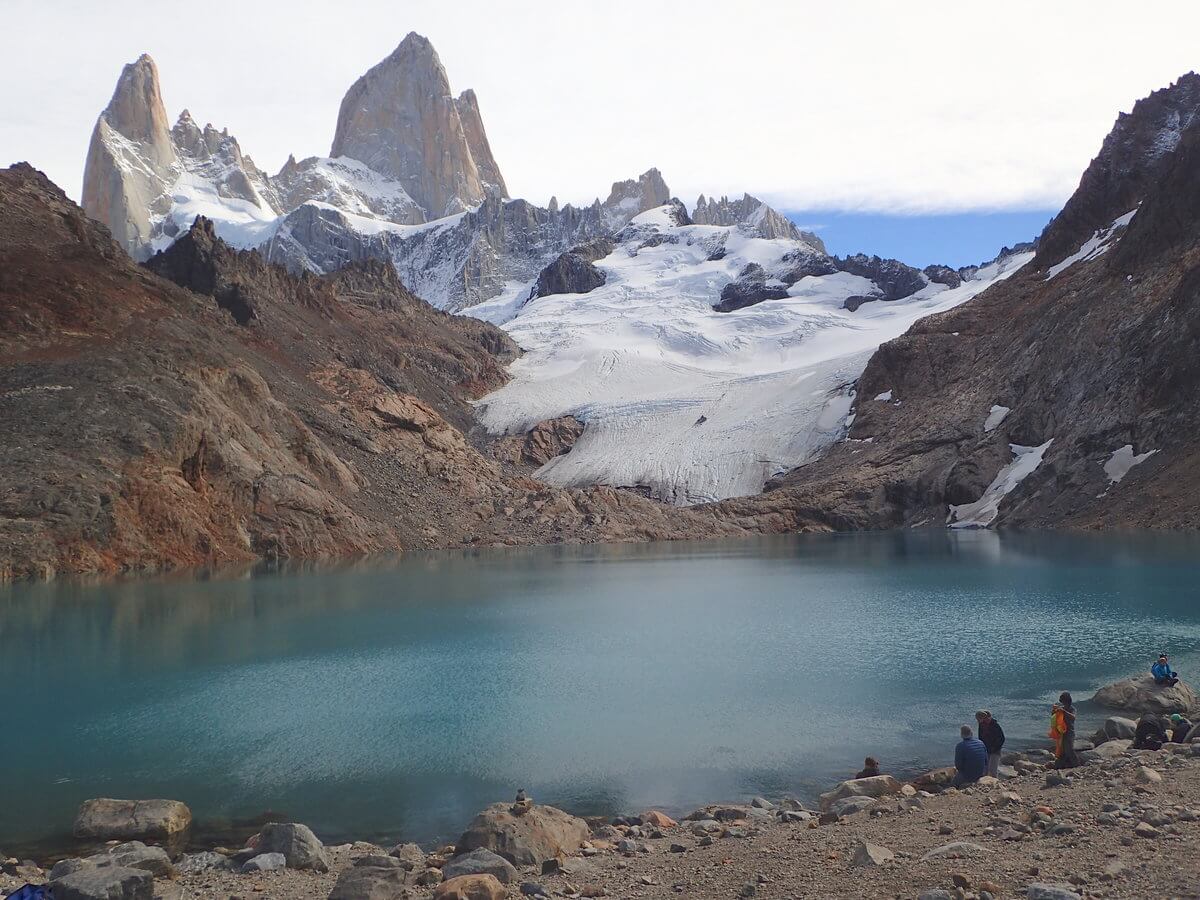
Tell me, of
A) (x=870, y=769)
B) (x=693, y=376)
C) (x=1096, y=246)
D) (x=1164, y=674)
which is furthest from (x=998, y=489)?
(x=870, y=769)

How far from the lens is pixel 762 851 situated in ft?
37.4

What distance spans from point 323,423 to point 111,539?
29690mm

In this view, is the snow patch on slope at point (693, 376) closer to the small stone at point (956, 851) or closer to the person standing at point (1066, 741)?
the person standing at point (1066, 741)

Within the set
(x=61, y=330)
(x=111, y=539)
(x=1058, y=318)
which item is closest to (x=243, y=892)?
(x=111, y=539)

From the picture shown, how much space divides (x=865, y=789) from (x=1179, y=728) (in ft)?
20.4

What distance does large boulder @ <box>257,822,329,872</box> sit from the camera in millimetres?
12398

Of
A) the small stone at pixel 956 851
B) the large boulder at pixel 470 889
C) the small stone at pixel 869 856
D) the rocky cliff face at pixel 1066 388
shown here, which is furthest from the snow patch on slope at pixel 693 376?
the large boulder at pixel 470 889

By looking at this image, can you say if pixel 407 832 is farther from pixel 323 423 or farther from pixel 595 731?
pixel 323 423

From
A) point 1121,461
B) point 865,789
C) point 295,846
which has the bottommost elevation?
point 295,846

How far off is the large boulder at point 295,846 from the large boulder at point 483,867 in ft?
6.03

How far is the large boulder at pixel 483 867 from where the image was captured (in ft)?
37.0

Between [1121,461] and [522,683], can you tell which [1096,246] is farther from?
[522,683]

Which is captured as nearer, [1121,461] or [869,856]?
[869,856]

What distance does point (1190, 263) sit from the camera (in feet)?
248
